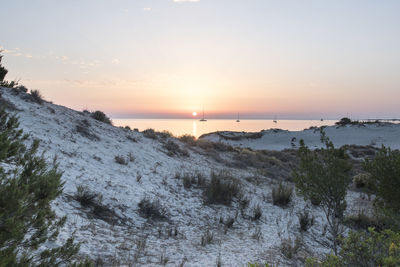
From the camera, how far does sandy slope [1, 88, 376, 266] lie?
4.68m

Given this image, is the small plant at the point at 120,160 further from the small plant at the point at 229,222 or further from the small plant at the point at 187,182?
the small plant at the point at 229,222

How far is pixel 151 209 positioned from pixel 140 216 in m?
0.41

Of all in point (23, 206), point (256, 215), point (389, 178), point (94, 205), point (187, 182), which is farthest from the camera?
point (187, 182)

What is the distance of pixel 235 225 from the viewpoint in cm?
679

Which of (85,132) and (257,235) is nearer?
(257,235)

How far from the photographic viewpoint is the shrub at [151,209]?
6410mm

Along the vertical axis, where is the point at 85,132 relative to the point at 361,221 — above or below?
above

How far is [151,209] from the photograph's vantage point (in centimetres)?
657

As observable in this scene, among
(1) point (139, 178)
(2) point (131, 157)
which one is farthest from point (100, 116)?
(1) point (139, 178)

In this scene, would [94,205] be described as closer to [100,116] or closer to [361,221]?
[361,221]

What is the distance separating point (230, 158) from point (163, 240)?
12824mm

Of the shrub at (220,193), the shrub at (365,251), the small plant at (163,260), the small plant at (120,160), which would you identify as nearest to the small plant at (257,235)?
the shrub at (220,193)

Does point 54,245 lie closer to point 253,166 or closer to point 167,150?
point 167,150

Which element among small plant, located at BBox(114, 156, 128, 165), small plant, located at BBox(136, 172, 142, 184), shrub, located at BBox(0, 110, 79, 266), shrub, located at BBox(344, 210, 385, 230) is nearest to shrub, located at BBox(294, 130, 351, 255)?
shrub, located at BBox(344, 210, 385, 230)
